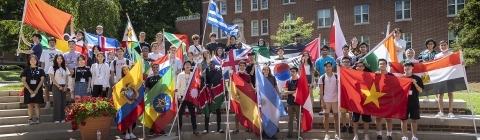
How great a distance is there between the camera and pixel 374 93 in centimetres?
935

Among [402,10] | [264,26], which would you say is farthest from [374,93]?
[264,26]

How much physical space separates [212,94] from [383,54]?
428 cm

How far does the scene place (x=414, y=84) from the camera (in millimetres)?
9031

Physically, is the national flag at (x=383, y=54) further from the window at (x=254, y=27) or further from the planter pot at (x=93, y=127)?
the window at (x=254, y=27)

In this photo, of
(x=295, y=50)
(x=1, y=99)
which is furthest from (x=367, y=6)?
(x=1, y=99)

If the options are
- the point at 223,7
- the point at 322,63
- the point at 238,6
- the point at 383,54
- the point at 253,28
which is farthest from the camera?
the point at 223,7

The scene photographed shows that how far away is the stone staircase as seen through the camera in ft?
32.2

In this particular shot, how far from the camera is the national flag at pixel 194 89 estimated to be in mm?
10354

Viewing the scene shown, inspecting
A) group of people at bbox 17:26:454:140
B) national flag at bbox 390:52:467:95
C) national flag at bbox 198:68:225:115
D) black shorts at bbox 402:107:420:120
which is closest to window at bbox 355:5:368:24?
group of people at bbox 17:26:454:140

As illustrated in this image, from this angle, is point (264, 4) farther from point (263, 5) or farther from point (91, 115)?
point (91, 115)

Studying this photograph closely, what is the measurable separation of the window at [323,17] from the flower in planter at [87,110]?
3212 centimetres

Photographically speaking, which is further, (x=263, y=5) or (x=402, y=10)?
(x=263, y=5)

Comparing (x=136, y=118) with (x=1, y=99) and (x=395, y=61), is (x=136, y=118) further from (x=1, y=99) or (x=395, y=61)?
(x=395, y=61)

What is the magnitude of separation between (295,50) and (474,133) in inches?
218
